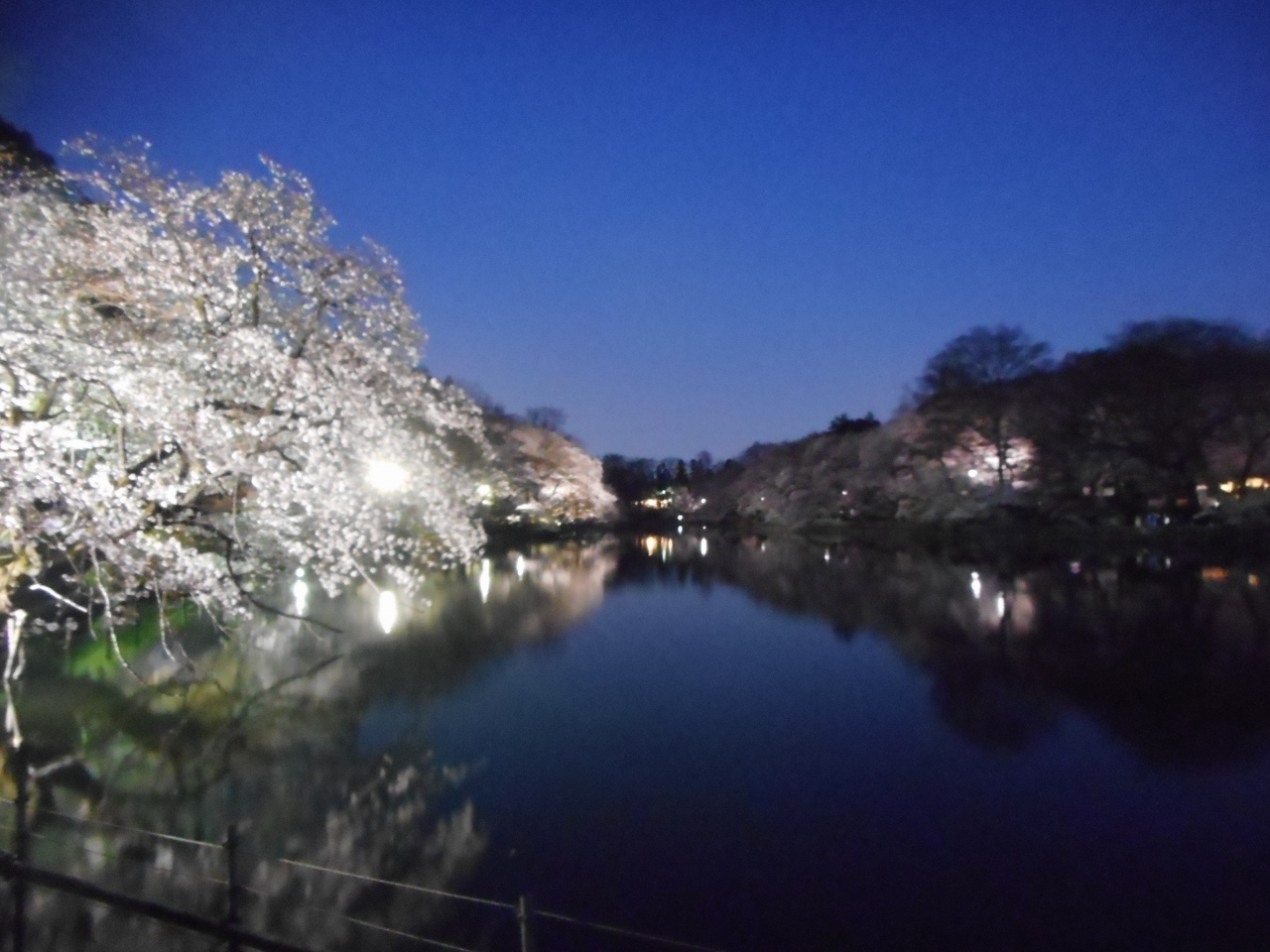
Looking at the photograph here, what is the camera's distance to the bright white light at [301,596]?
685 inches

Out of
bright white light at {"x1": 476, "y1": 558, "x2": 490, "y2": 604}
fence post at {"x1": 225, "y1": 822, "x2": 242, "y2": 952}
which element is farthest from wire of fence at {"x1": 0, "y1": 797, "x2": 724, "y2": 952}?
bright white light at {"x1": 476, "y1": 558, "x2": 490, "y2": 604}

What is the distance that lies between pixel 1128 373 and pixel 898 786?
94.8 ft

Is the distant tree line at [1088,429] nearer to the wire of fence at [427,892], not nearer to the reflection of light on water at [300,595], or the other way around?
the reflection of light on water at [300,595]

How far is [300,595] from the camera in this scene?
19.8m

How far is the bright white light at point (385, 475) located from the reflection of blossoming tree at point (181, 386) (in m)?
0.03

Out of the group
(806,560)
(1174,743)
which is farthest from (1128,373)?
(1174,743)

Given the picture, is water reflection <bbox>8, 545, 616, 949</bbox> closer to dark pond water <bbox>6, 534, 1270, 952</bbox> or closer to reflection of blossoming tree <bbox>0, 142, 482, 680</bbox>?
dark pond water <bbox>6, 534, 1270, 952</bbox>

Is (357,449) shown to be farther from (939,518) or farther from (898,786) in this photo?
(939,518)

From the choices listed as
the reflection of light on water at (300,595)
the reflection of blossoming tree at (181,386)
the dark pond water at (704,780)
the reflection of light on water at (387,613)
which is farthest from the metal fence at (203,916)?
the reflection of light on water at (300,595)

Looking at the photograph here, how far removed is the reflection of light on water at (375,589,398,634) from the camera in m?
15.9

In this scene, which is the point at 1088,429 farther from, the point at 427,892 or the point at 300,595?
the point at 427,892

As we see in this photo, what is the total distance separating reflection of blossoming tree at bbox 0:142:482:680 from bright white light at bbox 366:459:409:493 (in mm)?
33

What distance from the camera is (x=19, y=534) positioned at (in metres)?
7.03

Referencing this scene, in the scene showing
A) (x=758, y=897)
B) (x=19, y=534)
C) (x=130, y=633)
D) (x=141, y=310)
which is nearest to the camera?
(x=758, y=897)
